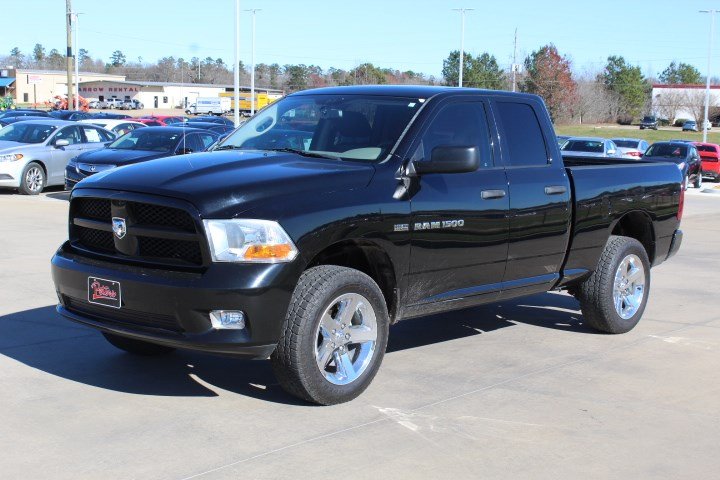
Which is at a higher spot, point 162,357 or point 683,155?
point 683,155

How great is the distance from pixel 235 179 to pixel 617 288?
400cm

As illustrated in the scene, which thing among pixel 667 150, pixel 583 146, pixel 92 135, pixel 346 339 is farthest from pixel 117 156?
pixel 667 150

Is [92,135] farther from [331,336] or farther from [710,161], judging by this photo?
[710,161]

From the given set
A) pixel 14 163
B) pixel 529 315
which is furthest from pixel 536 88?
pixel 529 315

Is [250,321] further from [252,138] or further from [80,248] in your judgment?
[252,138]

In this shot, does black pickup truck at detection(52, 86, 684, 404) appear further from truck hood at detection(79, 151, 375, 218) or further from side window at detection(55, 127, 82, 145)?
side window at detection(55, 127, 82, 145)

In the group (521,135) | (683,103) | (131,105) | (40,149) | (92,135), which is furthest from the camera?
(131,105)

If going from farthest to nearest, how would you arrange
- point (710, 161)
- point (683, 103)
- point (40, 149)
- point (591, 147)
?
point (683, 103)
point (710, 161)
point (591, 147)
point (40, 149)

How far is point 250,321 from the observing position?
514 centimetres

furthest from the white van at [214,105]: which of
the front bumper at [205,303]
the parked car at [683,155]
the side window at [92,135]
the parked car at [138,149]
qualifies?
the front bumper at [205,303]

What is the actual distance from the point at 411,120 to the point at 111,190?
6.74 feet

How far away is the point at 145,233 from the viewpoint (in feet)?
17.6

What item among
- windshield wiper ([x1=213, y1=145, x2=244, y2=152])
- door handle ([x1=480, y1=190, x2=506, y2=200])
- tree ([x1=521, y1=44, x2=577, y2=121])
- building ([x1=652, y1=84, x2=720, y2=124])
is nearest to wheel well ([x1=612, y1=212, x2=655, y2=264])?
door handle ([x1=480, y1=190, x2=506, y2=200])

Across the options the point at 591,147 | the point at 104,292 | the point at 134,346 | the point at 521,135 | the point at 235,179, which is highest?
the point at 521,135
